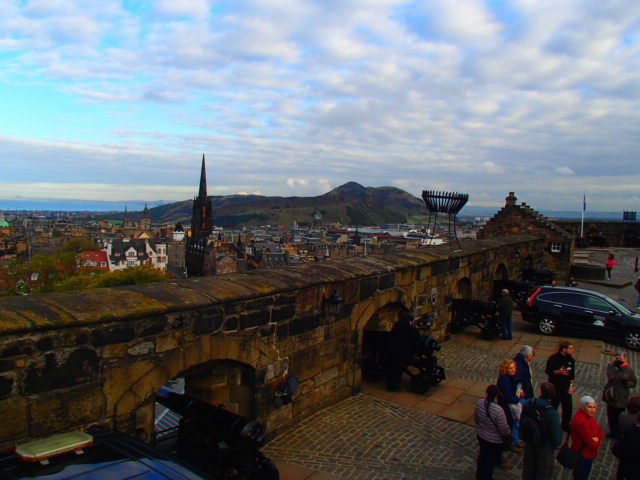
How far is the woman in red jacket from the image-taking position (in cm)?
421

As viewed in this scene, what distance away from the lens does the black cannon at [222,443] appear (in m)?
3.56

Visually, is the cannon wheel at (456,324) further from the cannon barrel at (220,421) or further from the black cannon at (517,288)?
the cannon barrel at (220,421)

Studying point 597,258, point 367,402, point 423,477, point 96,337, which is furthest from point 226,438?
point 597,258

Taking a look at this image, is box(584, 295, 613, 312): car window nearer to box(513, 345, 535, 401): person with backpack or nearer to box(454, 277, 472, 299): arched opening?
box(454, 277, 472, 299): arched opening

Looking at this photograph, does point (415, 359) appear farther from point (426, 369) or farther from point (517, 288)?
point (517, 288)

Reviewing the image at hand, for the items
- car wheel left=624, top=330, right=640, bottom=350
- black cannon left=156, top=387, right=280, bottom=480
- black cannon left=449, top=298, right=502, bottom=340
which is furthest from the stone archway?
car wheel left=624, top=330, right=640, bottom=350

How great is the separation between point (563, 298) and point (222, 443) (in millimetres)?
8887

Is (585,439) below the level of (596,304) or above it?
below

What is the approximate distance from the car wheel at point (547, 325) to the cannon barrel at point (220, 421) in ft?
27.0

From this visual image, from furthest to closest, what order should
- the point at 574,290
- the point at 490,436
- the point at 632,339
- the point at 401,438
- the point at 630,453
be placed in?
the point at 574,290 < the point at 632,339 < the point at 401,438 < the point at 490,436 < the point at 630,453

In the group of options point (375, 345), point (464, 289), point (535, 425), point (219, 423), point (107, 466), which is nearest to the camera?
point (107, 466)

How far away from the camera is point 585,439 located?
4.22 metres

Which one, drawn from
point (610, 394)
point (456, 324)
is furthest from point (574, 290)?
point (610, 394)

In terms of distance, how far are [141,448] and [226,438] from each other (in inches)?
45.6
